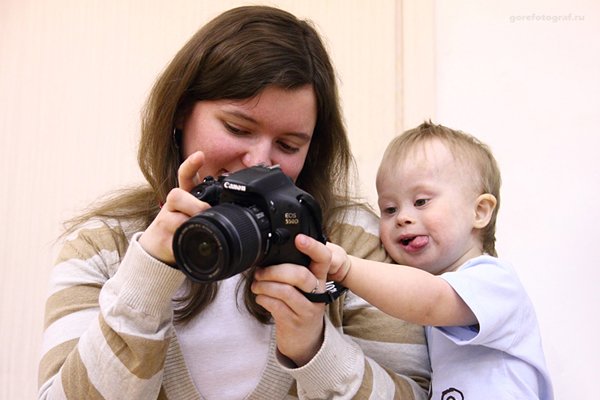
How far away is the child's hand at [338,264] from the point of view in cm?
63

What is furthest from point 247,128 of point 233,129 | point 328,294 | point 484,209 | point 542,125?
point 542,125

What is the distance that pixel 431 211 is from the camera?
825 mm

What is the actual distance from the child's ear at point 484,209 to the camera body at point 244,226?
1.11 feet

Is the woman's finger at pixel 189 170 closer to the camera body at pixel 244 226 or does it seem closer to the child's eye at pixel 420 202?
the camera body at pixel 244 226

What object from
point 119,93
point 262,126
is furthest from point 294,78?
point 119,93

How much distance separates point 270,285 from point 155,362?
16 cm

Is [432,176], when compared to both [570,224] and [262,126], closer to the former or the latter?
[262,126]

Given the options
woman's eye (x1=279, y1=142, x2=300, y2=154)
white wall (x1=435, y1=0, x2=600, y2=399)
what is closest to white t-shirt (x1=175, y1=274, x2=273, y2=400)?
woman's eye (x1=279, y1=142, x2=300, y2=154)

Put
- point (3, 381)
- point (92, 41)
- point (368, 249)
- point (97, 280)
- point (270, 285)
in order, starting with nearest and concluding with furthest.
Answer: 1. point (270, 285)
2. point (97, 280)
3. point (368, 249)
4. point (3, 381)
5. point (92, 41)

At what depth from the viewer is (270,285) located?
1.92ft

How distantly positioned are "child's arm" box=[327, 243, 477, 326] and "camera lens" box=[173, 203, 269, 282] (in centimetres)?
13

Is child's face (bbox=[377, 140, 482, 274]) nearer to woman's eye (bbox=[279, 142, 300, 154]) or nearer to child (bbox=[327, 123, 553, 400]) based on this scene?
child (bbox=[327, 123, 553, 400])

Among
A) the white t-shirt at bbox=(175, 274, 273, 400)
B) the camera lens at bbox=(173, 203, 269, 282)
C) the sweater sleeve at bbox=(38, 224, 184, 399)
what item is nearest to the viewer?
the camera lens at bbox=(173, 203, 269, 282)

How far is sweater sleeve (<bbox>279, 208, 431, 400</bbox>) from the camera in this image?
64 cm
